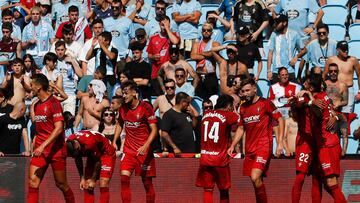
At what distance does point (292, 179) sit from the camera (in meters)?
18.3

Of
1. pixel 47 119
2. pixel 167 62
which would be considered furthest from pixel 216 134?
pixel 167 62

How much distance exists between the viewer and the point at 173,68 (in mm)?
20297

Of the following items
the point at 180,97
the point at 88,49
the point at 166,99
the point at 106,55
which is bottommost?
the point at 166,99

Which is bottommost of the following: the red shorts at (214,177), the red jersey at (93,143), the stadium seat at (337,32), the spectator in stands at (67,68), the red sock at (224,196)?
the red sock at (224,196)

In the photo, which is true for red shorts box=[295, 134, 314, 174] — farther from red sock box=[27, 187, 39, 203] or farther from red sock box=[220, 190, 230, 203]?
red sock box=[27, 187, 39, 203]

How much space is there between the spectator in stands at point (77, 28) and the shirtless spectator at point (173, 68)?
238cm

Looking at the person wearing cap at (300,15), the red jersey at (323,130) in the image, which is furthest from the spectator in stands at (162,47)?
the red jersey at (323,130)

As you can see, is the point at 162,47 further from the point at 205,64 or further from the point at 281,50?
the point at 281,50

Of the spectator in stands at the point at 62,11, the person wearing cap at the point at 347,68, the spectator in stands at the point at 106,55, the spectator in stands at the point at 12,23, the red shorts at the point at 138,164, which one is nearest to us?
the red shorts at the point at 138,164

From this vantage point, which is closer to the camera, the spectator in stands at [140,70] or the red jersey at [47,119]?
the red jersey at [47,119]

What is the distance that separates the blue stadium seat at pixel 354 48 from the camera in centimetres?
2117

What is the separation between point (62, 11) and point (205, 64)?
4092mm

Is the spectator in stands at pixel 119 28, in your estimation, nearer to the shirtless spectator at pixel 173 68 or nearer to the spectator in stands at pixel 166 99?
the shirtless spectator at pixel 173 68

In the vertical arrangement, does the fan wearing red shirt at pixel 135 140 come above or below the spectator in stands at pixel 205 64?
below
